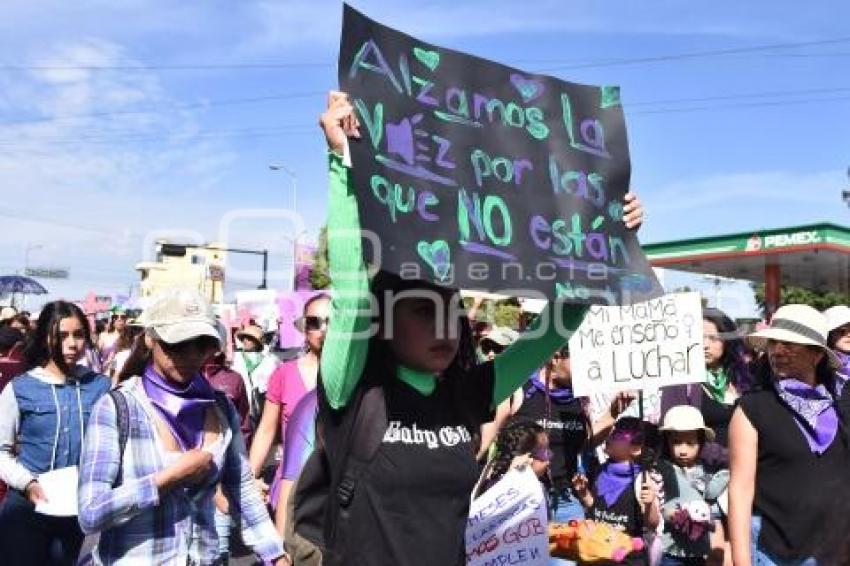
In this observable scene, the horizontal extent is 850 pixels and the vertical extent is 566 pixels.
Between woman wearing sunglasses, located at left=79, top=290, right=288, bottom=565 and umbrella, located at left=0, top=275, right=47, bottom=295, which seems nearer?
woman wearing sunglasses, located at left=79, top=290, right=288, bottom=565

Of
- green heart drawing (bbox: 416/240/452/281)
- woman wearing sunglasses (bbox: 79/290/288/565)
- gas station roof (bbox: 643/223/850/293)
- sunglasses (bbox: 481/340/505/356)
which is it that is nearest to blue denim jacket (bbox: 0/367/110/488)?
woman wearing sunglasses (bbox: 79/290/288/565)

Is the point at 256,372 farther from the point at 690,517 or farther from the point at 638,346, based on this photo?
the point at 690,517

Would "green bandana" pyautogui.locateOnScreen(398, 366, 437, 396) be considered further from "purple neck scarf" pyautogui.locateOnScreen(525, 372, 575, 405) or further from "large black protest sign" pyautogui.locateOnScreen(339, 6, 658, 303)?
"purple neck scarf" pyautogui.locateOnScreen(525, 372, 575, 405)

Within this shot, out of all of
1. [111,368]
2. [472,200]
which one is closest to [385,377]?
[472,200]

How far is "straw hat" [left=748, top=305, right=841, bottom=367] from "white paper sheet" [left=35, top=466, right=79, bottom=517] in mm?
3026

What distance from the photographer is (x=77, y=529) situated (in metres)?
4.55

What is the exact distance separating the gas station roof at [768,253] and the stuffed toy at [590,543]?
62.8 ft

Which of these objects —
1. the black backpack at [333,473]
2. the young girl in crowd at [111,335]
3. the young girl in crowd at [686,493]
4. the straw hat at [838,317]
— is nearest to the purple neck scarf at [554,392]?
the young girl in crowd at [686,493]

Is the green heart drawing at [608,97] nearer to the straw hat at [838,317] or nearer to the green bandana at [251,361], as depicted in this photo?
the straw hat at [838,317]

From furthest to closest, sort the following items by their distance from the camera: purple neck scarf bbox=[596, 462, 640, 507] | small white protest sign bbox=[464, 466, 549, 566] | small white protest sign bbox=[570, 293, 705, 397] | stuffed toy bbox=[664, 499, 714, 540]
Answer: small white protest sign bbox=[570, 293, 705, 397], purple neck scarf bbox=[596, 462, 640, 507], stuffed toy bbox=[664, 499, 714, 540], small white protest sign bbox=[464, 466, 549, 566]

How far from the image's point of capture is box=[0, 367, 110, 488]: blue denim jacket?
4.73m

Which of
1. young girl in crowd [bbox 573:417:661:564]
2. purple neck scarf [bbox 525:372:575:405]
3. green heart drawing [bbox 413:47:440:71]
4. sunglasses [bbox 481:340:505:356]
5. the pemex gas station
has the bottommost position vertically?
young girl in crowd [bbox 573:417:661:564]

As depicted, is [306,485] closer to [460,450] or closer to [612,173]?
[460,450]

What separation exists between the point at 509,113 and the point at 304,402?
2408mm
